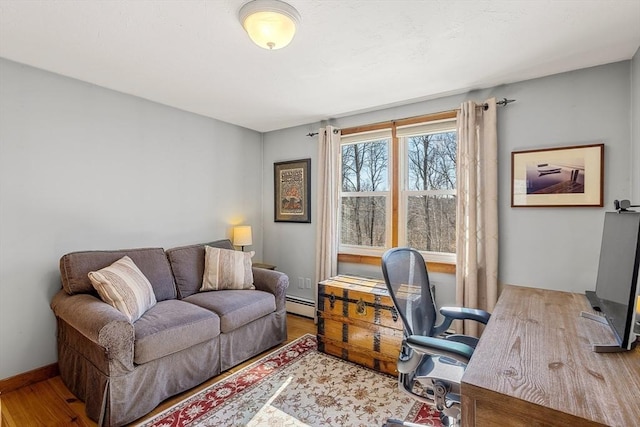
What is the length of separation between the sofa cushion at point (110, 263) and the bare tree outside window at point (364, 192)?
75.0 inches

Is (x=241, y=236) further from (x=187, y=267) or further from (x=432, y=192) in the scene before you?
(x=432, y=192)

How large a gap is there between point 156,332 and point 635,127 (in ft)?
11.5

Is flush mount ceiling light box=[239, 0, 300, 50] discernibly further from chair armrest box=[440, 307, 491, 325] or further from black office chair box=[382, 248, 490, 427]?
chair armrest box=[440, 307, 491, 325]

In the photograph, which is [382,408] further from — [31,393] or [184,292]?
[31,393]

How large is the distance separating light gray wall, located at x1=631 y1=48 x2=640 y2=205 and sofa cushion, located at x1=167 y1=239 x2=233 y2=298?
348cm

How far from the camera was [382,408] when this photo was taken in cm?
200

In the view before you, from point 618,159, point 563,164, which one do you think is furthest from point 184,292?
point 618,159

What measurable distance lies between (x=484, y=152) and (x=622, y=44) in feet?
3.33

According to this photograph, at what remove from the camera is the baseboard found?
2152 millimetres

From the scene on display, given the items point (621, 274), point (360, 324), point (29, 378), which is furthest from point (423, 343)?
point (29, 378)

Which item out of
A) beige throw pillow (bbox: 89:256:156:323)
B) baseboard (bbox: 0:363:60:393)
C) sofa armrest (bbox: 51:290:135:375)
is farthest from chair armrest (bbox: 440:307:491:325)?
baseboard (bbox: 0:363:60:393)

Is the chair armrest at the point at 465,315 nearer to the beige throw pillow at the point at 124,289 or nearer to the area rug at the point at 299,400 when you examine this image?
the area rug at the point at 299,400

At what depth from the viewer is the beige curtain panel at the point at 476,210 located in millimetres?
2531

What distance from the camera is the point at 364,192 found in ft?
11.4
